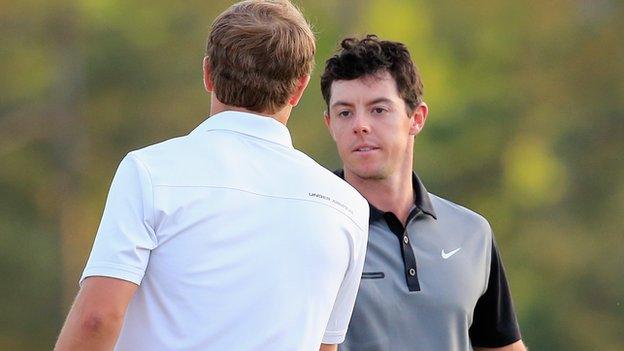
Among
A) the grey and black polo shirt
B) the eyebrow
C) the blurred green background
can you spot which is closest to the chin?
the grey and black polo shirt

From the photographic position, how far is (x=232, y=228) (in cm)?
224

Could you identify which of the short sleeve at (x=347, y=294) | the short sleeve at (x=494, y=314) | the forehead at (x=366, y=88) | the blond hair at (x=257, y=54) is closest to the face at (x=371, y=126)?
the forehead at (x=366, y=88)

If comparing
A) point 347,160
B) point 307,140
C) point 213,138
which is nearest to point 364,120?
point 347,160

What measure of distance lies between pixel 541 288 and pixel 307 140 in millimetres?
3371

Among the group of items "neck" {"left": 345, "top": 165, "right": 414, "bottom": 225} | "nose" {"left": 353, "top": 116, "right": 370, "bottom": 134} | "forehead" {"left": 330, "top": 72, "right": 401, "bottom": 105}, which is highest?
"forehead" {"left": 330, "top": 72, "right": 401, "bottom": 105}

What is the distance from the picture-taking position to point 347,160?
11.5ft

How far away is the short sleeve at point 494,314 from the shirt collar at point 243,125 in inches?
55.3

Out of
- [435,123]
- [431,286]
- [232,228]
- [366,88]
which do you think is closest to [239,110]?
[232,228]

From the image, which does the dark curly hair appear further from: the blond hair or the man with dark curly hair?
the blond hair

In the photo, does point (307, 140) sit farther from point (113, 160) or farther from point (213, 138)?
point (213, 138)

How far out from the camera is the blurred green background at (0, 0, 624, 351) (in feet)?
50.9

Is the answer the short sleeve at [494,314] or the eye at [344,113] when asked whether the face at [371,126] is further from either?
the short sleeve at [494,314]

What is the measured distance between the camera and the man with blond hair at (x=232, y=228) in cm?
217

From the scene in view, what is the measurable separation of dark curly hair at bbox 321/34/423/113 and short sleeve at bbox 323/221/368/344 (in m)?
1.20
